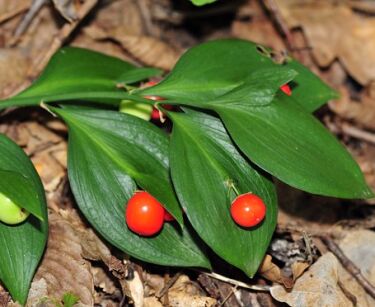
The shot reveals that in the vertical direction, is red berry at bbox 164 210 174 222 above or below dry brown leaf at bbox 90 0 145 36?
below

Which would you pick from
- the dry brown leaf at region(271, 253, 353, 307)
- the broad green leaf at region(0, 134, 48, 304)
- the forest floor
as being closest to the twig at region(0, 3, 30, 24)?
the forest floor

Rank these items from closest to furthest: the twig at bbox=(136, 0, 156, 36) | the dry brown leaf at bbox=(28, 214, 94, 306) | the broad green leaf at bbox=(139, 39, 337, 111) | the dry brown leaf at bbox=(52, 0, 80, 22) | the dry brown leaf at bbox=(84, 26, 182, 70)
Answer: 1. the dry brown leaf at bbox=(28, 214, 94, 306)
2. the broad green leaf at bbox=(139, 39, 337, 111)
3. the dry brown leaf at bbox=(52, 0, 80, 22)
4. the dry brown leaf at bbox=(84, 26, 182, 70)
5. the twig at bbox=(136, 0, 156, 36)

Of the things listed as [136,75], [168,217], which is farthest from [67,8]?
[168,217]

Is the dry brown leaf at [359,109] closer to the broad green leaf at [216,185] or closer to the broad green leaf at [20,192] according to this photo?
the broad green leaf at [216,185]

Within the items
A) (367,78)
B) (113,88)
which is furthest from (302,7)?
(113,88)

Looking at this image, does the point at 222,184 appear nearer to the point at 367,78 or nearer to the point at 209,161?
the point at 209,161

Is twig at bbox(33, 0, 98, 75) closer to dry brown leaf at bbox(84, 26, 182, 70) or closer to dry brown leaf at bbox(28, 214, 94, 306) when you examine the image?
dry brown leaf at bbox(84, 26, 182, 70)
